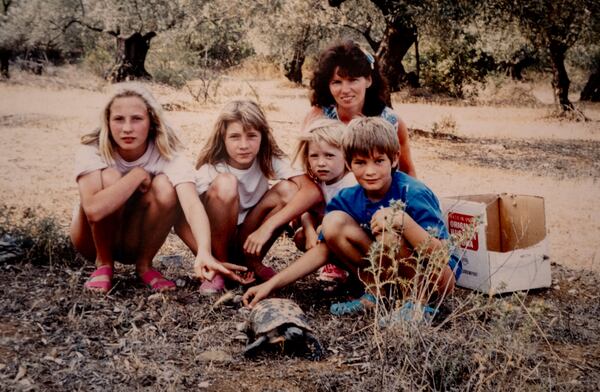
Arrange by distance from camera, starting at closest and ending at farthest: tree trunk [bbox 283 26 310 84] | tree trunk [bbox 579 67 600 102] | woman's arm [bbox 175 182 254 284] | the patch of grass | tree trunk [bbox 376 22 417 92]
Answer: woman's arm [bbox 175 182 254 284] → the patch of grass → tree trunk [bbox 283 26 310 84] → tree trunk [bbox 579 67 600 102] → tree trunk [bbox 376 22 417 92]

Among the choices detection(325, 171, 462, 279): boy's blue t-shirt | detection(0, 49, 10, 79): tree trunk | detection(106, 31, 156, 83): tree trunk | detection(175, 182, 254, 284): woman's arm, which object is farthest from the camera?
detection(106, 31, 156, 83): tree trunk

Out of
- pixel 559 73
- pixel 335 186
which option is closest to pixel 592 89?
pixel 559 73

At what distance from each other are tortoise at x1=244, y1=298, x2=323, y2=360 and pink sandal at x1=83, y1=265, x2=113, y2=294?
2.81 feet

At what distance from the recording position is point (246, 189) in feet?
11.5

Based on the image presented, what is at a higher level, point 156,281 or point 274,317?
point 274,317

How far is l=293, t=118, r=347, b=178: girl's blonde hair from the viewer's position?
3.48 metres

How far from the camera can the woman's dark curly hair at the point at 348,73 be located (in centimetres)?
376

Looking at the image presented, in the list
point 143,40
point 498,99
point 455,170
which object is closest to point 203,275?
point 143,40

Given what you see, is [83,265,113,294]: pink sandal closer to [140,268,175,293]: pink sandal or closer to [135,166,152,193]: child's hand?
[140,268,175,293]: pink sandal

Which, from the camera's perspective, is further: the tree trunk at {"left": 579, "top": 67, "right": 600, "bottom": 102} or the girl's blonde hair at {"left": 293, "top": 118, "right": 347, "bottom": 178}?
the tree trunk at {"left": 579, "top": 67, "right": 600, "bottom": 102}

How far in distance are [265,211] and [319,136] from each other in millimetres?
484

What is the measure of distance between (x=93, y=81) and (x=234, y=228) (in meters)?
1.99

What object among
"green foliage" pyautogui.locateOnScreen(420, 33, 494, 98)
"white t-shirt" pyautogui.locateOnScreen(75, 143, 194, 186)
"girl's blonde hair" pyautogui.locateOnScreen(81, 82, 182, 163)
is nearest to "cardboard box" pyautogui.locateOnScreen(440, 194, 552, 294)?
"white t-shirt" pyautogui.locateOnScreen(75, 143, 194, 186)

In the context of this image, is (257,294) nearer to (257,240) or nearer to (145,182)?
(257,240)
